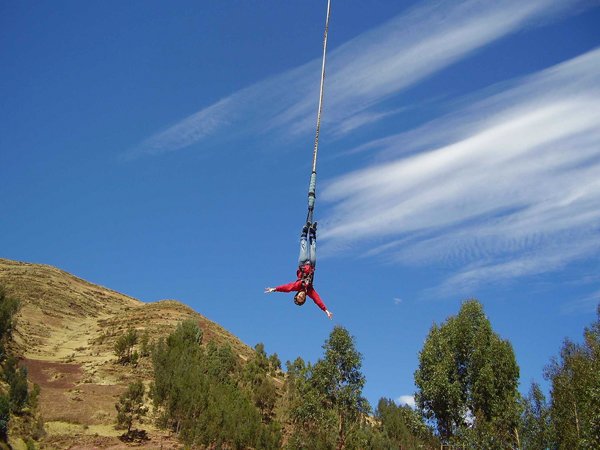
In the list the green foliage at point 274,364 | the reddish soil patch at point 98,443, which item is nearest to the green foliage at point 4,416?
the reddish soil patch at point 98,443

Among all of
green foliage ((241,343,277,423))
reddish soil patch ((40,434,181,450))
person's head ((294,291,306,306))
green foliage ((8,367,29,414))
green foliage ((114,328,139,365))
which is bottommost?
reddish soil patch ((40,434,181,450))

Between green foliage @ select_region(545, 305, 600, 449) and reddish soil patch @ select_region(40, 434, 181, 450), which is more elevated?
green foliage @ select_region(545, 305, 600, 449)

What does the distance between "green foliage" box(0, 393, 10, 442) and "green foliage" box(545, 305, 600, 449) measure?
34.8 metres

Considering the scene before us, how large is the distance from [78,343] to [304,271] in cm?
6361

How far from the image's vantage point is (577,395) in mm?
33969

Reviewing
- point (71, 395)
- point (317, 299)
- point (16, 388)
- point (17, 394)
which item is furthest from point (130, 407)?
point (317, 299)

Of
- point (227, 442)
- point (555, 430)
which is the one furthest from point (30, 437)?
point (555, 430)

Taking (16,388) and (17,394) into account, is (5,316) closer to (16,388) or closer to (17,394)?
(16,388)

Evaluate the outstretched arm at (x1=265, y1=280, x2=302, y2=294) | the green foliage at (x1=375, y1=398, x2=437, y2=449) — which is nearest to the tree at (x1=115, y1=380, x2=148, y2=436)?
the green foliage at (x1=375, y1=398, x2=437, y2=449)

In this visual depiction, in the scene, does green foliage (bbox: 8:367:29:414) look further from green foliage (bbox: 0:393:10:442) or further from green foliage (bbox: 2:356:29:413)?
green foliage (bbox: 0:393:10:442)

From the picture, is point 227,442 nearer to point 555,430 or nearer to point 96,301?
point 555,430

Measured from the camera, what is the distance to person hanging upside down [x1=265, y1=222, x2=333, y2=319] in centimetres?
1603

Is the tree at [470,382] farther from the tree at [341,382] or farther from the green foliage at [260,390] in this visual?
the green foliage at [260,390]

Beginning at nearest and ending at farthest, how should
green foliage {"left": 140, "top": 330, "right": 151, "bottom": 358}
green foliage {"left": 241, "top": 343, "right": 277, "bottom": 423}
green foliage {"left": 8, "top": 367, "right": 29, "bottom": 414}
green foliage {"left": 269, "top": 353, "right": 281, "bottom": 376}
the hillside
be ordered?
green foliage {"left": 8, "top": 367, "right": 29, "bottom": 414} < the hillside < green foliage {"left": 241, "top": 343, "right": 277, "bottom": 423} < green foliage {"left": 140, "top": 330, "right": 151, "bottom": 358} < green foliage {"left": 269, "top": 353, "right": 281, "bottom": 376}
